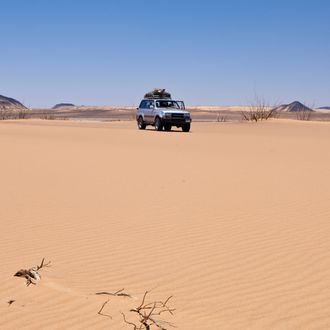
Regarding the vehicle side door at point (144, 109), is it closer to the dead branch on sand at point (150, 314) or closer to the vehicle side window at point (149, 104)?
the vehicle side window at point (149, 104)

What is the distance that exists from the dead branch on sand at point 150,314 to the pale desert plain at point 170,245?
2.2 inches

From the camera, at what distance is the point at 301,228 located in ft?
24.1

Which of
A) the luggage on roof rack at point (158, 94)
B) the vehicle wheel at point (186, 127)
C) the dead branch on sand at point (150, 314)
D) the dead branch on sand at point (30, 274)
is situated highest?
the luggage on roof rack at point (158, 94)

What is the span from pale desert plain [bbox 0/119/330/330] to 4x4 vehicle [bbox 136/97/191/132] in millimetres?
16503

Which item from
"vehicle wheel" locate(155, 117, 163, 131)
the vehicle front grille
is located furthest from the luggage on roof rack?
the vehicle front grille

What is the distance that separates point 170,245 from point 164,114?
2381 centimetres

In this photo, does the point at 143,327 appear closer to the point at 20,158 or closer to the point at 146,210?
the point at 146,210

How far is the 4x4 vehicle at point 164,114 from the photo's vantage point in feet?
99.0

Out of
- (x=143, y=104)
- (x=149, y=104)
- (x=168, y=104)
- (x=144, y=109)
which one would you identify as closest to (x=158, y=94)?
(x=143, y=104)

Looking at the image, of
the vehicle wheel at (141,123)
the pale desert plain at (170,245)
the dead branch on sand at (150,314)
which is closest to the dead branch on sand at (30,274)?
the pale desert plain at (170,245)

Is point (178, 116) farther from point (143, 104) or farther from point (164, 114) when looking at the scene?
point (143, 104)

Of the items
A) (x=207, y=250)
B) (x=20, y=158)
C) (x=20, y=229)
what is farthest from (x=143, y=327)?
(x=20, y=158)

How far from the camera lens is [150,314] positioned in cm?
406

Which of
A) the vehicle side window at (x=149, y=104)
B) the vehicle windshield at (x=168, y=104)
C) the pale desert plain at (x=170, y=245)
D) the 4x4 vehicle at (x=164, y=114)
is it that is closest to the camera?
the pale desert plain at (x=170, y=245)
